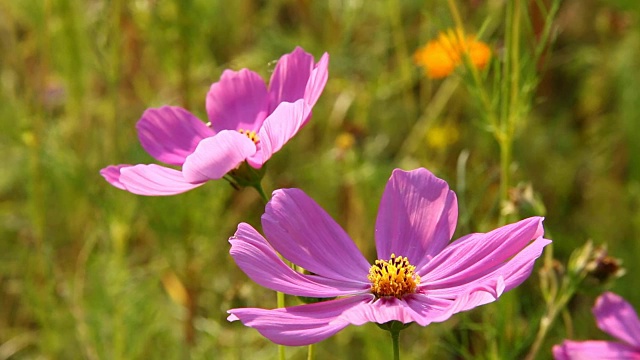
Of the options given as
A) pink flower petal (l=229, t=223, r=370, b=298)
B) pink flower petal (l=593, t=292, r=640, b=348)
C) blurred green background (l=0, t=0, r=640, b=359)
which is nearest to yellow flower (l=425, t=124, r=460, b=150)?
blurred green background (l=0, t=0, r=640, b=359)

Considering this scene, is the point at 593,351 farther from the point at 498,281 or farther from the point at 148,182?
the point at 148,182

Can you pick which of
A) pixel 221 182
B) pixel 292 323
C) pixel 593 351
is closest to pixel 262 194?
pixel 292 323

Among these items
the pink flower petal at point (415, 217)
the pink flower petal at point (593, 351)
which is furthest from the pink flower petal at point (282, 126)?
the pink flower petal at point (593, 351)

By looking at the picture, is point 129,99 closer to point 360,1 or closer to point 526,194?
point 360,1

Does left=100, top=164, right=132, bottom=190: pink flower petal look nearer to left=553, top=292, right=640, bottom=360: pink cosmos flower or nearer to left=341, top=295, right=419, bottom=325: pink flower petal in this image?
left=341, top=295, right=419, bottom=325: pink flower petal

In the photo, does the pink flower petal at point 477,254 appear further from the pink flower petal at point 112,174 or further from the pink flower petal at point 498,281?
the pink flower petal at point 112,174

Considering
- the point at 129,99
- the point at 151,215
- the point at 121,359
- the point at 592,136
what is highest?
the point at 129,99

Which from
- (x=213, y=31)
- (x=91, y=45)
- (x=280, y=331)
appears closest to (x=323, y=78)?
(x=280, y=331)
